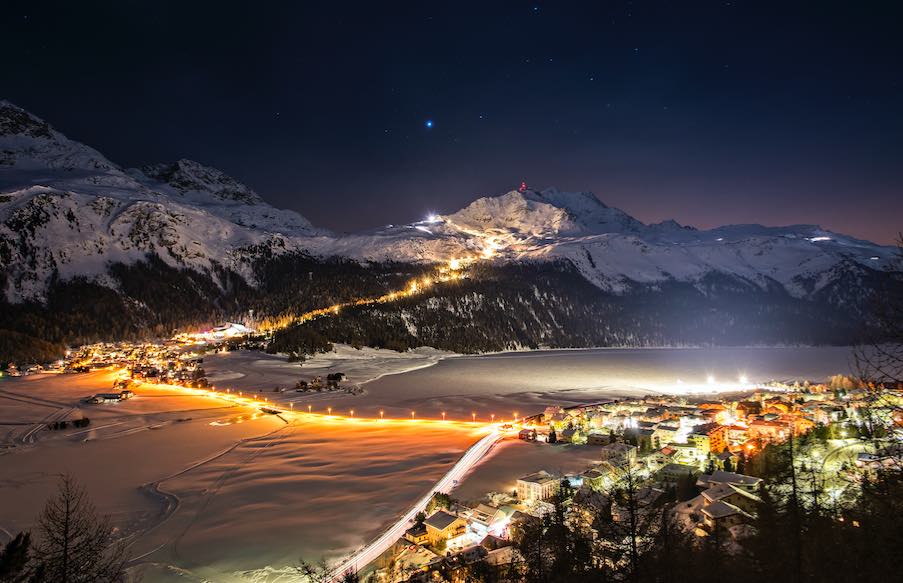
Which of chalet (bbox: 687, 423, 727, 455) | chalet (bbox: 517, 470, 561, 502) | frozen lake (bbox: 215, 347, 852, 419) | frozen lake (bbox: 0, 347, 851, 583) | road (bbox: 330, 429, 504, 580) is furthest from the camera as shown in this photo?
frozen lake (bbox: 215, 347, 852, 419)

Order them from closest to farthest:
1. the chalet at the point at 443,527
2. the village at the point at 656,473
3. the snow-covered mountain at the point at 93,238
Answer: the village at the point at 656,473 < the chalet at the point at 443,527 < the snow-covered mountain at the point at 93,238

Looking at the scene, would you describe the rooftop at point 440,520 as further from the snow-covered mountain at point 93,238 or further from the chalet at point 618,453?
the snow-covered mountain at point 93,238

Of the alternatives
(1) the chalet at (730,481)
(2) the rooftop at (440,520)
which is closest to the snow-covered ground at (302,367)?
(2) the rooftop at (440,520)

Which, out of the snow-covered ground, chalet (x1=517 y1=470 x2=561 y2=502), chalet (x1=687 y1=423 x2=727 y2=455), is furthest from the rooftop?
the snow-covered ground

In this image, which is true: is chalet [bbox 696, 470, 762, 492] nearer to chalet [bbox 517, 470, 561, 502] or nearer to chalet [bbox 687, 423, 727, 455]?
chalet [bbox 517, 470, 561, 502]

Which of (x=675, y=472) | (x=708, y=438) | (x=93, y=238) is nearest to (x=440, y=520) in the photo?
(x=675, y=472)

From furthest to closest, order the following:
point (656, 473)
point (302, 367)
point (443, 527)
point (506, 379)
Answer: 1. point (302, 367)
2. point (506, 379)
3. point (656, 473)
4. point (443, 527)

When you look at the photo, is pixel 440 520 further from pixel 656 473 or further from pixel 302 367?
pixel 302 367

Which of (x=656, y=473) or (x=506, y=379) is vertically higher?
(x=506, y=379)
